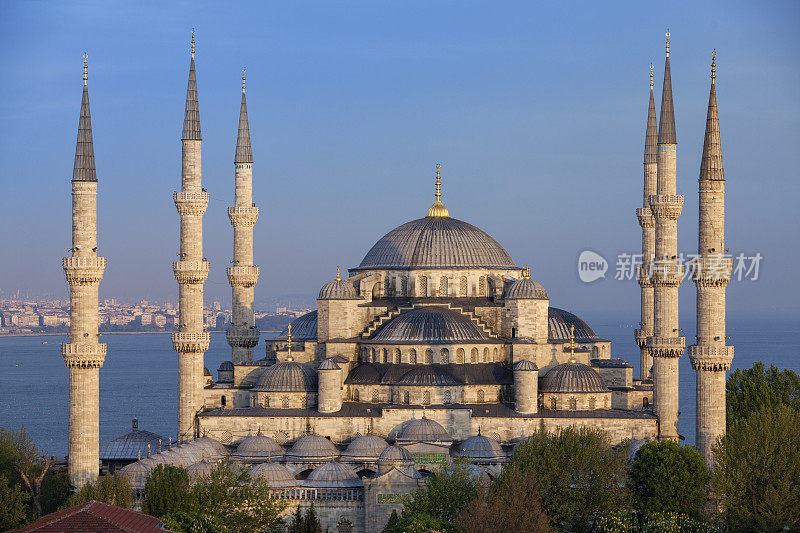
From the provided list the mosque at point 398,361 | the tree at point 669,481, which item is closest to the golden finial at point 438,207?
the mosque at point 398,361

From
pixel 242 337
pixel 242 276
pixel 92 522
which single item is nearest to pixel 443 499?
pixel 92 522

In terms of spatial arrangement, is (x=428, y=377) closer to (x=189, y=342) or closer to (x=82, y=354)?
(x=189, y=342)

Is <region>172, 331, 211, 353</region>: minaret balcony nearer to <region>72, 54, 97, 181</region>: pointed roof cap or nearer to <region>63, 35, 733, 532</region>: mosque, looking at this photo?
<region>63, 35, 733, 532</region>: mosque

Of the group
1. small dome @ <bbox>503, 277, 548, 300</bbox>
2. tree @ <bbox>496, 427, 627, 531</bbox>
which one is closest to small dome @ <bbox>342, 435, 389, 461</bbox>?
tree @ <bbox>496, 427, 627, 531</bbox>

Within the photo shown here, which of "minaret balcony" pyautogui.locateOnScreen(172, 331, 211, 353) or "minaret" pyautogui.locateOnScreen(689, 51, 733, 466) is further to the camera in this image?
"minaret balcony" pyautogui.locateOnScreen(172, 331, 211, 353)

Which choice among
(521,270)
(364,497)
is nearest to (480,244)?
(521,270)

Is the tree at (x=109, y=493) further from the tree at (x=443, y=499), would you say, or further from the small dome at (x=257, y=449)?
the tree at (x=443, y=499)

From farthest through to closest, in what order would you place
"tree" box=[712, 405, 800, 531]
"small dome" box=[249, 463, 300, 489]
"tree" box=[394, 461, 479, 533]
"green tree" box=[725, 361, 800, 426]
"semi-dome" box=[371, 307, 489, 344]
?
"green tree" box=[725, 361, 800, 426] → "semi-dome" box=[371, 307, 489, 344] → "small dome" box=[249, 463, 300, 489] → "tree" box=[712, 405, 800, 531] → "tree" box=[394, 461, 479, 533]
